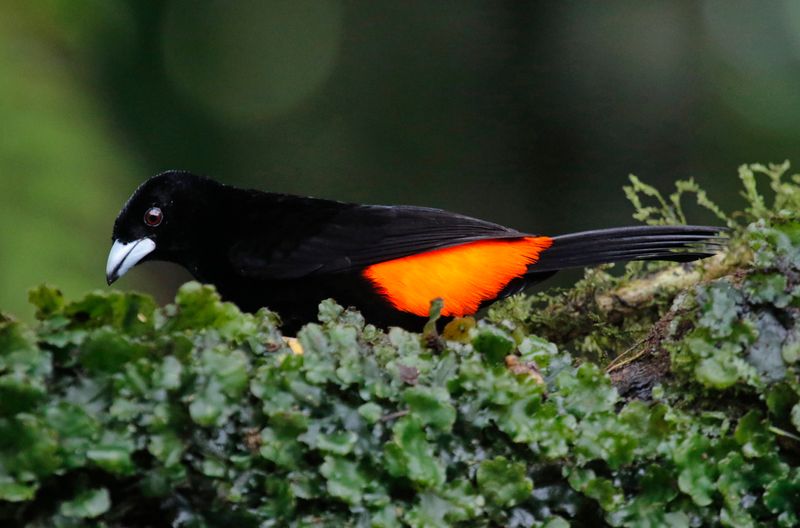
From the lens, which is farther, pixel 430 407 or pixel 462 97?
pixel 462 97

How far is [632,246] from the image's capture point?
3.85 metres

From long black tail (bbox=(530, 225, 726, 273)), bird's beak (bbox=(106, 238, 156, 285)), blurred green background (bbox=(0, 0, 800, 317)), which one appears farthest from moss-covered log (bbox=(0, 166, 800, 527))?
blurred green background (bbox=(0, 0, 800, 317))

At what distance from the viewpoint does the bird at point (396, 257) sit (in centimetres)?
393

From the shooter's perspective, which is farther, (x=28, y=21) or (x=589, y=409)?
(x=28, y=21)

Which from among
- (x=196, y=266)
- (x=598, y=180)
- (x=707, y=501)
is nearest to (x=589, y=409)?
(x=707, y=501)

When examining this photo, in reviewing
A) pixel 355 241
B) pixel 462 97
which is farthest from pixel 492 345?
pixel 462 97

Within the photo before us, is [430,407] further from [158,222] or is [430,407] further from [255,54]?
[255,54]

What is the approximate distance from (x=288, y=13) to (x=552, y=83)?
3273mm

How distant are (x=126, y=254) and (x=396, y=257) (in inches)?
51.9

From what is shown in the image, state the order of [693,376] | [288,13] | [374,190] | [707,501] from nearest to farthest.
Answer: [707,501] → [693,376] → [374,190] → [288,13]

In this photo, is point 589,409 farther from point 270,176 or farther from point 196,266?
point 270,176

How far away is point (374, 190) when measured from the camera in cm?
978

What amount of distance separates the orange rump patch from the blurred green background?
3.55 m

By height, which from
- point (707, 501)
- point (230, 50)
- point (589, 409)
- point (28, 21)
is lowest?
point (707, 501)
